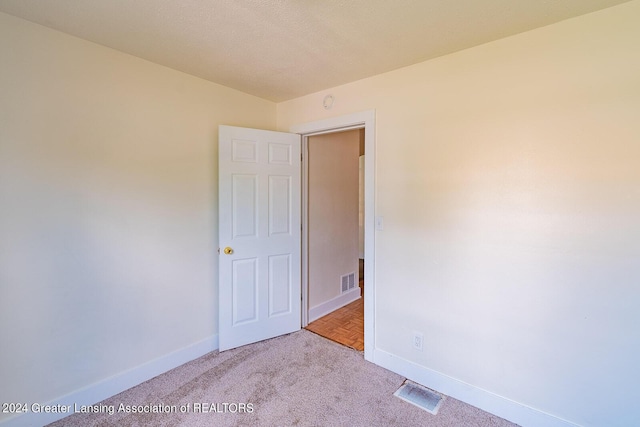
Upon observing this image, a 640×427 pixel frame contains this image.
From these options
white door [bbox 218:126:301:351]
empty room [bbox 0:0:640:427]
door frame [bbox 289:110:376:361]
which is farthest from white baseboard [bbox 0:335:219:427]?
door frame [bbox 289:110:376:361]

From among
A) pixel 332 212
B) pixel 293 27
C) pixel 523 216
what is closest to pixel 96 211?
pixel 293 27

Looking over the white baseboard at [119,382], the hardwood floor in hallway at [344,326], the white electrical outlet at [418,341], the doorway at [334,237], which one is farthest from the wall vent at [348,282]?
the white baseboard at [119,382]

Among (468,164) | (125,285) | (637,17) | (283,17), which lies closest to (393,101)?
(468,164)

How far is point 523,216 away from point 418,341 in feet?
3.84

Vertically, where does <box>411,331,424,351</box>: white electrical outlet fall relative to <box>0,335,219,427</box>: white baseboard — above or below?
above

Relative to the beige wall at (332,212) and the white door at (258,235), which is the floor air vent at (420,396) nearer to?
the white door at (258,235)

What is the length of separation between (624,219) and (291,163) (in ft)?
7.92

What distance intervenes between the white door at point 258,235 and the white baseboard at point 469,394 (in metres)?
1.08

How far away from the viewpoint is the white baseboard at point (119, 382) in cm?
164

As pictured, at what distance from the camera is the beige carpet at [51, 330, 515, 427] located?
1.72 metres

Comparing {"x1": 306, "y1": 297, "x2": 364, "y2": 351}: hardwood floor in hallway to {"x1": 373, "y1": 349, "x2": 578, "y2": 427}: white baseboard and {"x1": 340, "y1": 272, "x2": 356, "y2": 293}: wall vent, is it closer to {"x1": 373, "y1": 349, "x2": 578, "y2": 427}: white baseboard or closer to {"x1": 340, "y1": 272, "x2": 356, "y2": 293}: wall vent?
{"x1": 340, "y1": 272, "x2": 356, "y2": 293}: wall vent

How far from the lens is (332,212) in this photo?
3.40 meters

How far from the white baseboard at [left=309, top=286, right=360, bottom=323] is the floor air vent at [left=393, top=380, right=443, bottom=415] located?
1302 mm

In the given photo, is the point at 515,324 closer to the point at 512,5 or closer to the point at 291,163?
the point at 512,5
